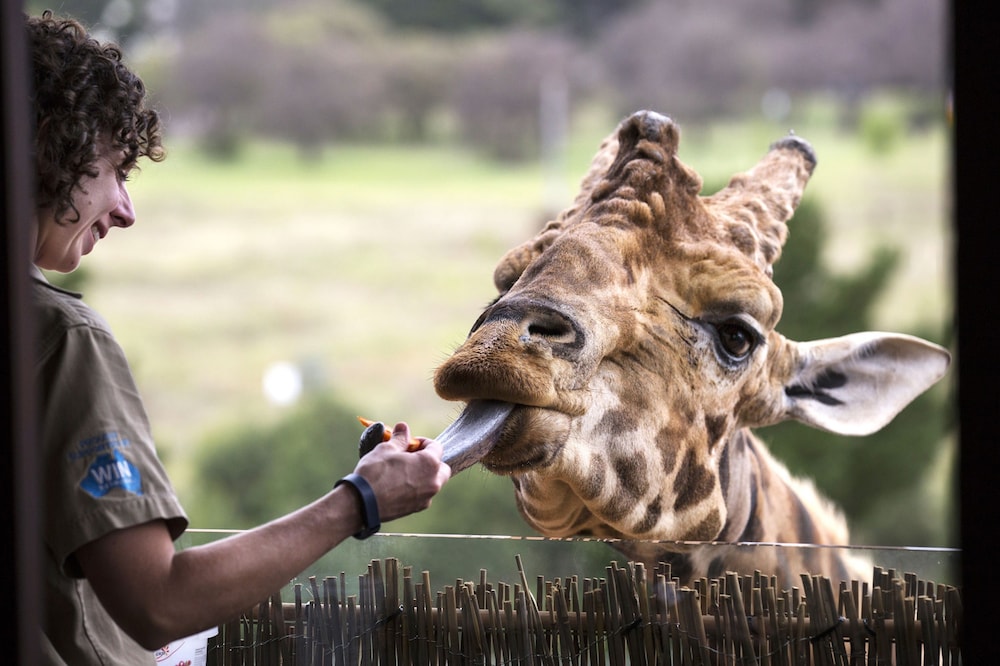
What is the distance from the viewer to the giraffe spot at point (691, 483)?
9.84ft

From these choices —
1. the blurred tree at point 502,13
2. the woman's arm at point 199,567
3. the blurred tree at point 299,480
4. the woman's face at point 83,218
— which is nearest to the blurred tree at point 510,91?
the blurred tree at point 502,13

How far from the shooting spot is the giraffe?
2.66 meters

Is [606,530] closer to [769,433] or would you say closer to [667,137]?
[667,137]

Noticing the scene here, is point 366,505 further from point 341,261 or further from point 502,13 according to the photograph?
point 502,13

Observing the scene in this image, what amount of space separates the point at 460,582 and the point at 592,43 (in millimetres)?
24741

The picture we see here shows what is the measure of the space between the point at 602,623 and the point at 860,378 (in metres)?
1.22

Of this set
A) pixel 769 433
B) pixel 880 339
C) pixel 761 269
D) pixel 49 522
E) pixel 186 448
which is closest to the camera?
pixel 49 522

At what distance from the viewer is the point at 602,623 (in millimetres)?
2826

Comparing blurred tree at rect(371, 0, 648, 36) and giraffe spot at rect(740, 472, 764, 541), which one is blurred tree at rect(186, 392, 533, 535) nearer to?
giraffe spot at rect(740, 472, 764, 541)

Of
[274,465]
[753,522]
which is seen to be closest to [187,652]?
[753,522]

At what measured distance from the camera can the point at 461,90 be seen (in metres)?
25.9

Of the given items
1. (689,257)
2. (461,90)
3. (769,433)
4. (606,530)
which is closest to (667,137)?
(689,257)

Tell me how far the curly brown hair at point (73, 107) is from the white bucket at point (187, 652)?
4.18ft

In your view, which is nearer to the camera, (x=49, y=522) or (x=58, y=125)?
(x=49, y=522)
